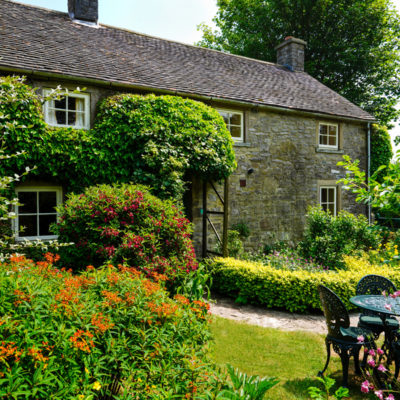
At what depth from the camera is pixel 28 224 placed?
8.20 meters

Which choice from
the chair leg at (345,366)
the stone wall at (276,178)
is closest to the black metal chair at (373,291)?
the chair leg at (345,366)

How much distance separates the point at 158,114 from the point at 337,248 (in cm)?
647

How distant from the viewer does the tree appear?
2170cm

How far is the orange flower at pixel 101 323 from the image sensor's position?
274cm

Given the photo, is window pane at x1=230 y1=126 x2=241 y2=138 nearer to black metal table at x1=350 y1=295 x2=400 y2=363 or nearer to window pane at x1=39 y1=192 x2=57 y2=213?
window pane at x1=39 y1=192 x2=57 y2=213

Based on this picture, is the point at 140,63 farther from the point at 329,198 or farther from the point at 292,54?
the point at 292,54

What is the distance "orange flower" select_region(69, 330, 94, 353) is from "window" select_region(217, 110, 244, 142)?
369 inches

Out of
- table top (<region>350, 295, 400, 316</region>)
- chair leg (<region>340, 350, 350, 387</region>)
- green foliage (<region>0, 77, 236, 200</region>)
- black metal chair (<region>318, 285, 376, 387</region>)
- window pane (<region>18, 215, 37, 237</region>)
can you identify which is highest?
green foliage (<region>0, 77, 236, 200</region>)

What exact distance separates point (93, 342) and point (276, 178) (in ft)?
33.2

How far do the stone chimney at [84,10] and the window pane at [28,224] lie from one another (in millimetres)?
7904

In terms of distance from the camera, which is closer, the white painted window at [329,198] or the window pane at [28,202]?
the window pane at [28,202]

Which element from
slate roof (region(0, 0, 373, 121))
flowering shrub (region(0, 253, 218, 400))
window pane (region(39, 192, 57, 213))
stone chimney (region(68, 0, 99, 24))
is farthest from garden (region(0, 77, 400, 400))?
stone chimney (region(68, 0, 99, 24))

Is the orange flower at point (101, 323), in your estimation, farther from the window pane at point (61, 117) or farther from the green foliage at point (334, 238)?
the green foliage at point (334, 238)

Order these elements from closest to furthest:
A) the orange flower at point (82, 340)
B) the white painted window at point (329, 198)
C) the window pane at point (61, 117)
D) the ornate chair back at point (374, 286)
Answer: the orange flower at point (82, 340), the ornate chair back at point (374, 286), the window pane at point (61, 117), the white painted window at point (329, 198)
